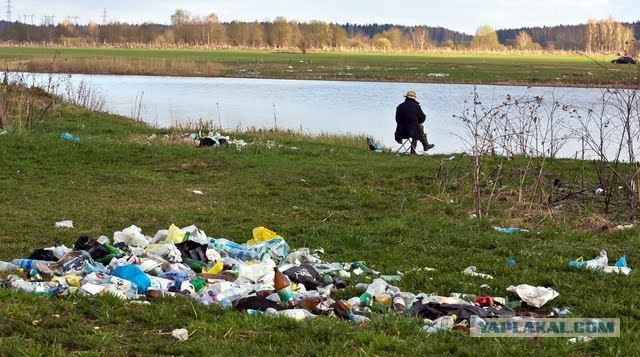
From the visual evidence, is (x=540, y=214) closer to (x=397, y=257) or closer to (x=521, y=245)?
(x=521, y=245)

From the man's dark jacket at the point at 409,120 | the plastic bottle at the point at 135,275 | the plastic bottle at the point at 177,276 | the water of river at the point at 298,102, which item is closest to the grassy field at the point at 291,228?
the plastic bottle at the point at 135,275

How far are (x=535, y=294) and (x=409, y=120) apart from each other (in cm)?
1264

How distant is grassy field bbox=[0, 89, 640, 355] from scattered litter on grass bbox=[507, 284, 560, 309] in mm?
77

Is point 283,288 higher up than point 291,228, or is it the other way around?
point 283,288

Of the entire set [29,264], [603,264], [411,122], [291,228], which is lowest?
[291,228]

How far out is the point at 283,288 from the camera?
20.5 feet

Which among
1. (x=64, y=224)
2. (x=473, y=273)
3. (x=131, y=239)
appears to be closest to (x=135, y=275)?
(x=131, y=239)

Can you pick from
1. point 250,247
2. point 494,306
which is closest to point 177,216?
point 250,247

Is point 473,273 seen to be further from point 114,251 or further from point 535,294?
point 114,251

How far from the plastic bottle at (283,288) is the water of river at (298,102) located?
12748 mm

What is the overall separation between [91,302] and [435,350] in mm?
2308

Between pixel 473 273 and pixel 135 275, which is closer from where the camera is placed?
pixel 135 275

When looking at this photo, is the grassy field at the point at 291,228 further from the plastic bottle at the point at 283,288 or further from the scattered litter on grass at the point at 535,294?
the plastic bottle at the point at 283,288

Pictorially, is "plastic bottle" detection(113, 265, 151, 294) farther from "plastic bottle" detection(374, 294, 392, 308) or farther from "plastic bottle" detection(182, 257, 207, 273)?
"plastic bottle" detection(374, 294, 392, 308)
